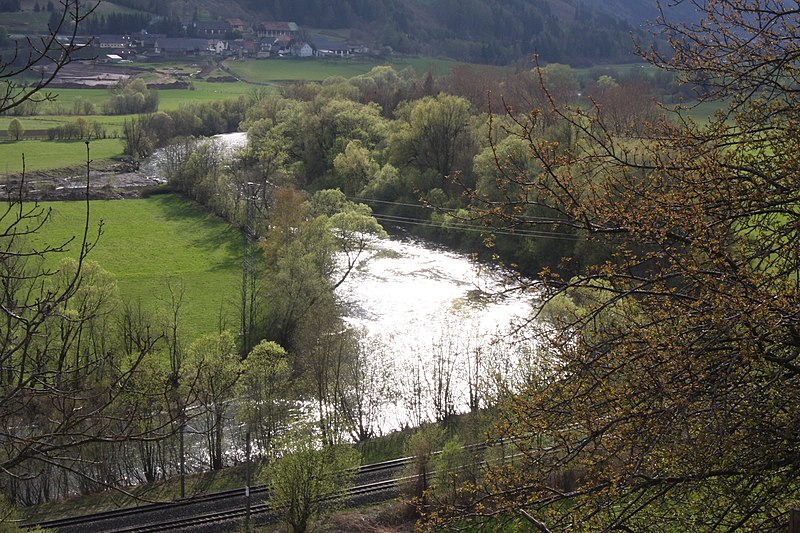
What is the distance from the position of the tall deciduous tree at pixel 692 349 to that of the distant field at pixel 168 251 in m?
27.0

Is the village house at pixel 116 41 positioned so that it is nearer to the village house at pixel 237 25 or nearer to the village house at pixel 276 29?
the village house at pixel 237 25

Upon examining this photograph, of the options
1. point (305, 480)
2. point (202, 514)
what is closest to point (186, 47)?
point (202, 514)

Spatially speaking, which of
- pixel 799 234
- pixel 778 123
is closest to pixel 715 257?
pixel 799 234

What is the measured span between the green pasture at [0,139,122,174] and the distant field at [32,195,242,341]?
8.63 metres

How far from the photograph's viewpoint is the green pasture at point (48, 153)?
192ft

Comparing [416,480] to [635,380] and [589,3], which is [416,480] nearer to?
[635,380]

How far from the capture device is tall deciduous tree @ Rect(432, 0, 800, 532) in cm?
526

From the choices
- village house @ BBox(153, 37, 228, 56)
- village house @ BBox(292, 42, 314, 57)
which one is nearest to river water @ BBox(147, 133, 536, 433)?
village house @ BBox(292, 42, 314, 57)

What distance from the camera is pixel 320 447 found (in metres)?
20.2

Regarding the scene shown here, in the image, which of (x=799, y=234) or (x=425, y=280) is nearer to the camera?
(x=799, y=234)

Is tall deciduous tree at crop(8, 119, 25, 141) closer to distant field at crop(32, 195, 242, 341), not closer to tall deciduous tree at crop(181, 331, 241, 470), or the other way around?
distant field at crop(32, 195, 242, 341)

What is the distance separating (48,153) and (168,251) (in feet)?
88.6

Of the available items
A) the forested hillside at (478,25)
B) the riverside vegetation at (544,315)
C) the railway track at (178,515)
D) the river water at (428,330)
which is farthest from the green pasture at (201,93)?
the railway track at (178,515)

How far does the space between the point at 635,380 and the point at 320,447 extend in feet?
50.9
